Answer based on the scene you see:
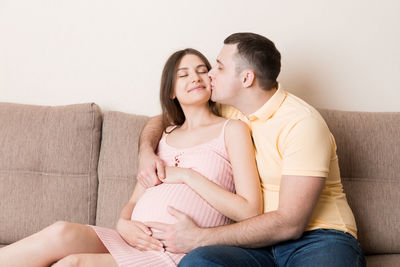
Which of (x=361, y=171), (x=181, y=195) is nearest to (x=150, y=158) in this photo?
(x=181, y=195)

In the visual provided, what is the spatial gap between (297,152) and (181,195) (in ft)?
1.51

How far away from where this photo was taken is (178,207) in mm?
1453

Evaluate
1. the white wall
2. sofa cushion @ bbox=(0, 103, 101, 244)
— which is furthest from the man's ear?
sofa cushion @ bbox=(0, 103, 101, 244)

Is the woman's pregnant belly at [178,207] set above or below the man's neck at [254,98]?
below

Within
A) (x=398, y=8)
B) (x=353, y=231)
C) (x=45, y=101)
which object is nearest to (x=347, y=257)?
(x=353, y=231)

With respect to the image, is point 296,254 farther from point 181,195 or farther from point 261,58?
point 261,58

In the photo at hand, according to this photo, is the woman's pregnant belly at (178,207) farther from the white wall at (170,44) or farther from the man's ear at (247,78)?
the white wall at (170,44)

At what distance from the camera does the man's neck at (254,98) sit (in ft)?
5.06

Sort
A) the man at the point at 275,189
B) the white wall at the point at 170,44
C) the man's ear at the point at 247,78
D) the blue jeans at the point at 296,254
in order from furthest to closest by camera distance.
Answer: the white wall at the point at 170,44 < the man's ear at the point at 247,78 < the man at the point at 275,189 < the blue jeans at the point at 296,254

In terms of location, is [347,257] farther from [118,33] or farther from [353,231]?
[118,33]

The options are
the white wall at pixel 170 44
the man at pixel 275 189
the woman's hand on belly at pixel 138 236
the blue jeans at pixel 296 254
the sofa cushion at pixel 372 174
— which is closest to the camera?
the blue jeans at pixel 296 254

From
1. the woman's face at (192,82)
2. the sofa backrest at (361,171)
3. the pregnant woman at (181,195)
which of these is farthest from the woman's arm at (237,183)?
the sofa backrest at (361,171)

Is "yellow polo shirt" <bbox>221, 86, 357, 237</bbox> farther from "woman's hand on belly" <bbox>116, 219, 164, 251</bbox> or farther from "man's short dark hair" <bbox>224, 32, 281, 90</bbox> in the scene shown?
"woman's hand on belly" <bbox>116, 219, 164, 251</bbox>

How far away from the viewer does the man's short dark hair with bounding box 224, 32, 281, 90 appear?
153cm
